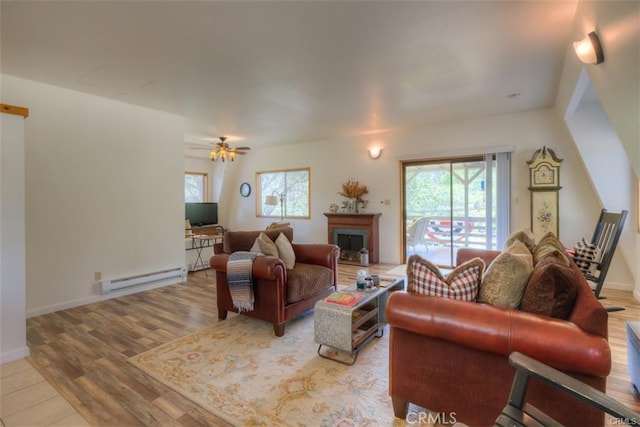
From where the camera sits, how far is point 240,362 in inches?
93.4

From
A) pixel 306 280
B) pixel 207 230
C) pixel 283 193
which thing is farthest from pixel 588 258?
pixel 207 230

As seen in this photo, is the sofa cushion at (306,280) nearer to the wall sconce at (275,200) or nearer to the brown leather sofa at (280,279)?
the brown leather sofa at (280,279)

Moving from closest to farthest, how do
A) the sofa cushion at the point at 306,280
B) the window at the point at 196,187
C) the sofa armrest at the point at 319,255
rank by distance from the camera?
the sofa cushion at the point at 306,280 → the sofa armrest at the point at 319,255 → the window at the point at 196,187

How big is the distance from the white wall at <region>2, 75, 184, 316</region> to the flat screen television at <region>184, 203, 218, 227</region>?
256cm

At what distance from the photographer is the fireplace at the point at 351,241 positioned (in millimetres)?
5980

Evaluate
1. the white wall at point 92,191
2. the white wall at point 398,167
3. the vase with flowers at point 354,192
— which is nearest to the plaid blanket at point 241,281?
the white wall at point 92,191

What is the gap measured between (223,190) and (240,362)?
20.9 feet

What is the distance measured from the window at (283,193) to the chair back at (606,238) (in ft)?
16.4

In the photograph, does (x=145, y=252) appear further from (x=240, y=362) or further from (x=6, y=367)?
(x=240, y=362)

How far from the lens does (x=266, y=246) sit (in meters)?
3.14

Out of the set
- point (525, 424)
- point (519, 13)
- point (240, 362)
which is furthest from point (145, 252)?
point (519, 13)

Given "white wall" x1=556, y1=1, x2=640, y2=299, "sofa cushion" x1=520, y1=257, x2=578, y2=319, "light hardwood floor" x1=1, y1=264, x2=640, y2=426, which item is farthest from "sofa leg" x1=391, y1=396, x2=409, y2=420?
"white wall" x1=556, y1=1, x2=640, y2=299

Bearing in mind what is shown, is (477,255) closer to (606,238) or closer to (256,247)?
(606,238)

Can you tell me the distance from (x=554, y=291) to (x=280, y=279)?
201 cm
